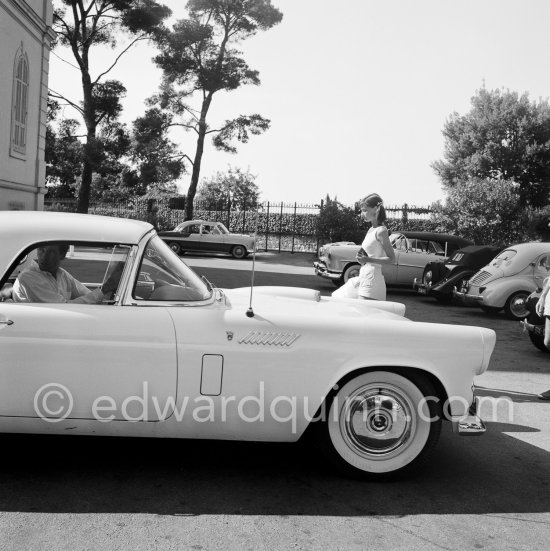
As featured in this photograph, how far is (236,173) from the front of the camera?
166 feet

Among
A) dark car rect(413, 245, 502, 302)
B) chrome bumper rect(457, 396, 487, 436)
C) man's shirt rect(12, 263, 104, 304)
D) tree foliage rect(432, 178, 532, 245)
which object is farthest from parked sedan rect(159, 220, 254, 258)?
chrome bumper rect(457, 396, 487, 436)

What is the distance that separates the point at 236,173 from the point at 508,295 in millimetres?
38322

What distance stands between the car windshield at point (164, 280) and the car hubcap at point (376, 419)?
106 cm

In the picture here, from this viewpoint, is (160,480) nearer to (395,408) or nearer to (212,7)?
(395,408)

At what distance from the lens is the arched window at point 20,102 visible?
59.8 ft

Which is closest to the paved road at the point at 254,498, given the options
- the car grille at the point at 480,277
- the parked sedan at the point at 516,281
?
the parked sedan at the point at 516,281

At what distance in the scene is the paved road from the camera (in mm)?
3434

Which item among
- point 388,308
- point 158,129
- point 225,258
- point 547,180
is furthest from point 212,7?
point 388,308

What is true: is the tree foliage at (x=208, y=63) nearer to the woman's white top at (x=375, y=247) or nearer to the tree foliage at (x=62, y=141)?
the tree foliage at (x=62, y=141)

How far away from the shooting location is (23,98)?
62.3 feet

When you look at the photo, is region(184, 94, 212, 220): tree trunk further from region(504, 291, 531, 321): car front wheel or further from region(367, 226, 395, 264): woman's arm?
region(367, 226, 395, 264): woman's arm

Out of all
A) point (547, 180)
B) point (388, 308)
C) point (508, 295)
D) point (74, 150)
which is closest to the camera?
point (388, 308)

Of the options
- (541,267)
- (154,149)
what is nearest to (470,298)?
(541,267)

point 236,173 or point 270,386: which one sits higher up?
point 236,173
